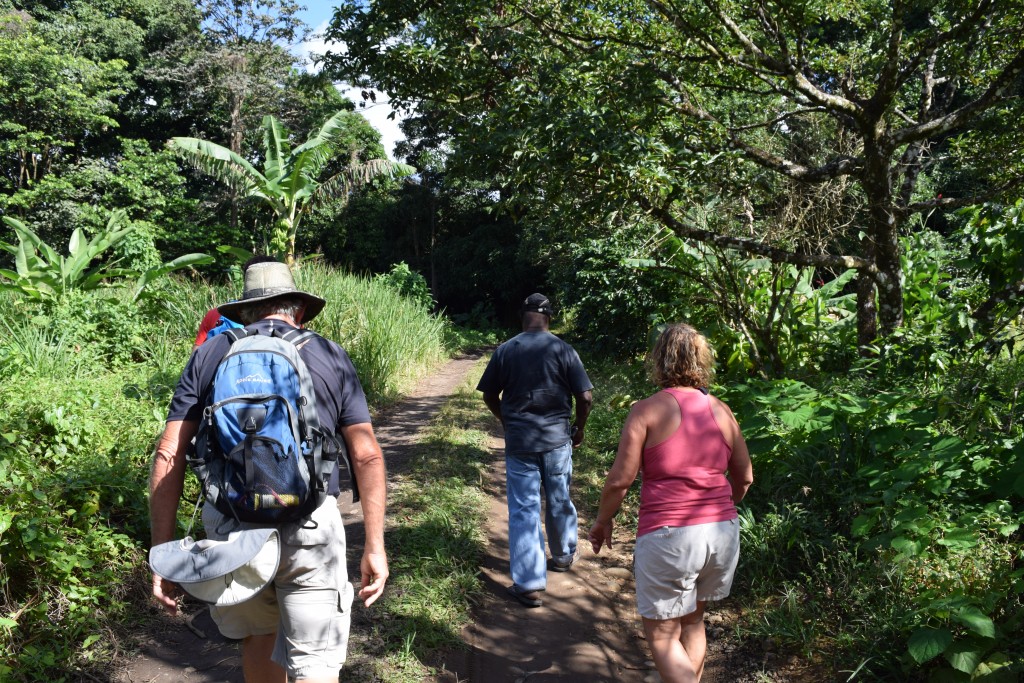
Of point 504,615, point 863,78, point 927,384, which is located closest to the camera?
point 504,615

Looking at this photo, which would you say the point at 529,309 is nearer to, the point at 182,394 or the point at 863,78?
the point at 182,394

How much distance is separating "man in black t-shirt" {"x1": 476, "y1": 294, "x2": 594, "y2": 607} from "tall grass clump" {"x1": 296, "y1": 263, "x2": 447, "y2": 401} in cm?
640

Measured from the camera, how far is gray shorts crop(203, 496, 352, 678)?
2443 mm

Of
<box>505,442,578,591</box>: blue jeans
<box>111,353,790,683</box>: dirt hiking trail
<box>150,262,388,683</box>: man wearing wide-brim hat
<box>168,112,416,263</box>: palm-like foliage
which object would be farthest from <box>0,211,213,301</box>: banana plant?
<box>150,262,388,683</box>: man wearing wide-brim hat

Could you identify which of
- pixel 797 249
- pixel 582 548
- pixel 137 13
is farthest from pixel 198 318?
pixel 137 13

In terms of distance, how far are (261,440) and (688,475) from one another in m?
1.66

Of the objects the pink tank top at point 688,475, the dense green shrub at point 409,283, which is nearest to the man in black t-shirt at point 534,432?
the pink tank top at point 688,475

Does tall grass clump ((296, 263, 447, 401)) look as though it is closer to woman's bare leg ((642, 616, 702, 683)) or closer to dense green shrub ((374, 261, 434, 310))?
dense green shrub ((374, 261, 434, 310))

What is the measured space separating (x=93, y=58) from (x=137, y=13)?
406 centimetres

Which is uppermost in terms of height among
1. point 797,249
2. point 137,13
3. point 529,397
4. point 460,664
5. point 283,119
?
point 137,13

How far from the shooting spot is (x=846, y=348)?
9.00 metres

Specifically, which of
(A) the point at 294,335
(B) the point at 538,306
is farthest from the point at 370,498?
(B) the point at 538,306

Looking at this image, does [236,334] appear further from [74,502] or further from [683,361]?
[74,502]

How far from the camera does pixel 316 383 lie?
2.60 metres
